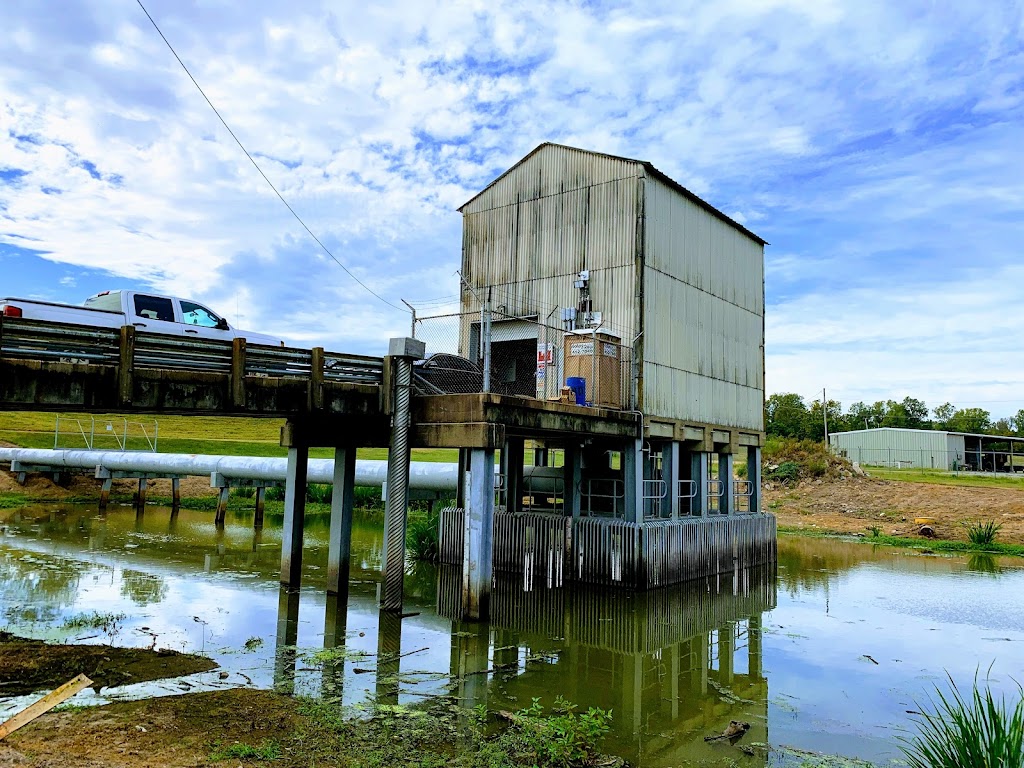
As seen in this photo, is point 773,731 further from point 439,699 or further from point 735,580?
point 735,580

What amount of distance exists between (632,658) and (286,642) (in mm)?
5963

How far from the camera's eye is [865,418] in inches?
4537

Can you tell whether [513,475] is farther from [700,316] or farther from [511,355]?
[700,316]

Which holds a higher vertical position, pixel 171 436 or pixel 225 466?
pixel 171 436

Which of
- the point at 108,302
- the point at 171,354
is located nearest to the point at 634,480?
the point at 171,354

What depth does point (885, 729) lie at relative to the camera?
9906mm

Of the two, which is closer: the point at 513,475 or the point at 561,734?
the point at 561,734

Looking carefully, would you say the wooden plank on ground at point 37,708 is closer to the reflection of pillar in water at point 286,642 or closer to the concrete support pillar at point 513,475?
the reflection of pillar in water at point 286,642

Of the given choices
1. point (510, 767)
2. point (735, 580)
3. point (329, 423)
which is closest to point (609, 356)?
point (329, 423)

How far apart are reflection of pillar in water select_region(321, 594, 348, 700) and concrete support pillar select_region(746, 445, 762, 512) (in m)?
16.1

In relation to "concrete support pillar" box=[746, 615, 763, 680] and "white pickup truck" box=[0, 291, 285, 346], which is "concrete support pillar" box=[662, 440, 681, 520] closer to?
"concrete support pillar" box=[746, 615, 763, 680]

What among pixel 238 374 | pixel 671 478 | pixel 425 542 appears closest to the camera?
pixel 238 374

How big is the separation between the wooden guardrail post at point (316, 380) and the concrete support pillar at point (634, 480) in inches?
351

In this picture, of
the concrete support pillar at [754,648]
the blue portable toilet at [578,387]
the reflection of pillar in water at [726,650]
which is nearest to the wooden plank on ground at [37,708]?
the reflection of pillar in water at [726,650]
